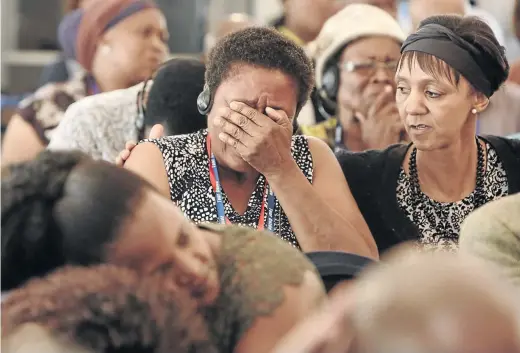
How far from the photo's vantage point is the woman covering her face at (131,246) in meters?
1.01

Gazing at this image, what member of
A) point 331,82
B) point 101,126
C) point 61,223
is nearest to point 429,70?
point 331,82

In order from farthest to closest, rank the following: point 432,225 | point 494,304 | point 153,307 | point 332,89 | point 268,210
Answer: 1. point 332,89
2. point 432,225
3. point 268,210
4. point 153,307
5. point 494,304

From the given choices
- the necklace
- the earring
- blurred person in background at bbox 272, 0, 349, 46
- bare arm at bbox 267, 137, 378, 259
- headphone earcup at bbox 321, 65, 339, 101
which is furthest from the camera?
blurred person in background at bbox 272, 0, 349, 46

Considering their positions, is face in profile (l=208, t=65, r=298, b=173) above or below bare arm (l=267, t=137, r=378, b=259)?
above

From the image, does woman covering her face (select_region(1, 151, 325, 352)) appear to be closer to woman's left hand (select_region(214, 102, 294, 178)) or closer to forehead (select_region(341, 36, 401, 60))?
woman's left hand (select_region(214, 102, 294, 178))

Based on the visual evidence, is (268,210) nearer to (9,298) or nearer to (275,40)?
(275,40)

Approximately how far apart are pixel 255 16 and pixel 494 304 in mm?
5696

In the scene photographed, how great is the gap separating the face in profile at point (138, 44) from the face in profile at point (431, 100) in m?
1.26

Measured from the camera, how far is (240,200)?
6.37ft

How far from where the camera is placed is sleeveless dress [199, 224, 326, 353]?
40.5 inches

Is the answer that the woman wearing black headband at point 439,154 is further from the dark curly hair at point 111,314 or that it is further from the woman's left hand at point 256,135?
the dark curly hair at point 111,314

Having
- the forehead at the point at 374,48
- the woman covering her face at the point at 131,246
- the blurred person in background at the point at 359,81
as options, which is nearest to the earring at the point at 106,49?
the blurred person in background at the point at 359,81

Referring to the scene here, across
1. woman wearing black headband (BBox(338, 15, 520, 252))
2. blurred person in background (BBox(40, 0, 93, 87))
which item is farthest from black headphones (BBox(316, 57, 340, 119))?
blurred person in background (BBox(40, 0, 93, 87))

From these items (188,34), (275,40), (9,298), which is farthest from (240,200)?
(188,34)
